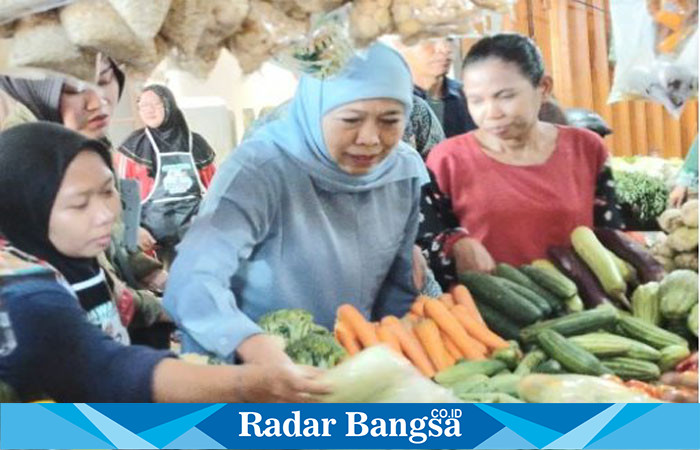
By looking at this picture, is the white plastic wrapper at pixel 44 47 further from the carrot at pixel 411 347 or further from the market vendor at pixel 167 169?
the carrot at pixel 411 347

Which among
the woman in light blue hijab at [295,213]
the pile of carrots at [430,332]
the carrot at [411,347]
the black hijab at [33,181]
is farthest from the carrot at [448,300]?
the black hijab at [33,181]

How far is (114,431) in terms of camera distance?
191 cm

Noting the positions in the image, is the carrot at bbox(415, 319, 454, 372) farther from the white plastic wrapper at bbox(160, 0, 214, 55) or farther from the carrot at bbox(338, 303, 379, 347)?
the white plastic wrapper at bbox(160, 0, 214, 55)

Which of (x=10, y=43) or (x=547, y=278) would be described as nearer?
(x=10, y=43)

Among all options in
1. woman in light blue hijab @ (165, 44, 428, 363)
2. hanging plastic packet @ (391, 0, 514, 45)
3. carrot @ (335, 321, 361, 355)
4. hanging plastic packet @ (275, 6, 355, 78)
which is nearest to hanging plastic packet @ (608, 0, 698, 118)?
hanging plastic packet @ (391, 0, 514, 45)

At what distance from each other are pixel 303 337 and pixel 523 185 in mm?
590

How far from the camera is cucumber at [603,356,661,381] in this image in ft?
6.41

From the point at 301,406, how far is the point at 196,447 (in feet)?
0.79

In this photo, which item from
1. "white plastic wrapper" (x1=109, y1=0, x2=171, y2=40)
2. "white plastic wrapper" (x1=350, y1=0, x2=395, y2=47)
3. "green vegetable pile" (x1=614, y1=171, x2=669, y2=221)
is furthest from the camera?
"green vegetable pile" (x1=614, y1=171, x2=669, y2=221)

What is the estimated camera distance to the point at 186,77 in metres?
1.91

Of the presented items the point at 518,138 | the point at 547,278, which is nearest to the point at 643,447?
the point at 547,278

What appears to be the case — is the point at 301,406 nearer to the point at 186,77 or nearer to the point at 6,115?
the point at 186,77

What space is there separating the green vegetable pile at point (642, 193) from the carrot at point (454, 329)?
17.9 inches

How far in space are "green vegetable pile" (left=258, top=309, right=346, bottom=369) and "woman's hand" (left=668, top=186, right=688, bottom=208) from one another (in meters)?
0.78
